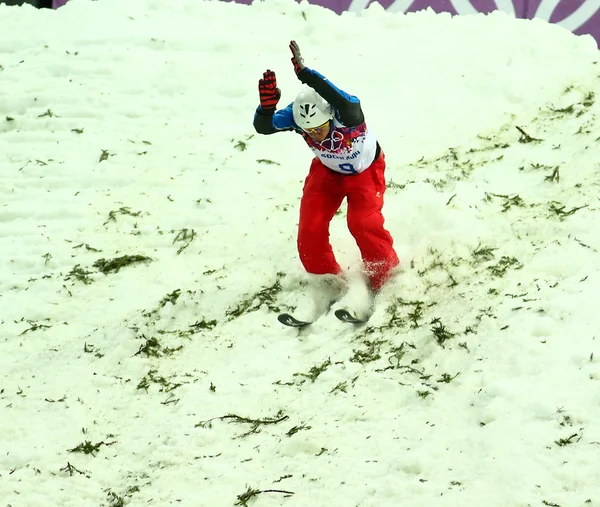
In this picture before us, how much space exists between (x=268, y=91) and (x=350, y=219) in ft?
3.04

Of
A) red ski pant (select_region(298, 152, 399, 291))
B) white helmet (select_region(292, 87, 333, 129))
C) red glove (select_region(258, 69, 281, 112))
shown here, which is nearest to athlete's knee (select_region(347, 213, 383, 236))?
red ski pant (select_region(298, 152, 399, 291))

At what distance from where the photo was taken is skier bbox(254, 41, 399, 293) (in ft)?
13.9

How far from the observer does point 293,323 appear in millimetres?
4367

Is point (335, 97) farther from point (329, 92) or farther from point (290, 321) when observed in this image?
point (290, 321)

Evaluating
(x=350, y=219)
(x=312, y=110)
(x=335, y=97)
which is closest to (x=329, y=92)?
(x=335, y=97)

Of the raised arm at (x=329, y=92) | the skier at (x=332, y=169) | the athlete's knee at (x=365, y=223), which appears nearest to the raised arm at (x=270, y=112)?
the skier at (x=332, y=169)

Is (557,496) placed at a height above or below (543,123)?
below

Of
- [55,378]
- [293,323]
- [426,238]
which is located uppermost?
[426,238]

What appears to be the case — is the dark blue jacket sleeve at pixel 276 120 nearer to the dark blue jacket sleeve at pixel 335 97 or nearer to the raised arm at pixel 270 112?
the raised arm at pixel 270 112

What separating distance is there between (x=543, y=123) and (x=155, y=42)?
4071 mm

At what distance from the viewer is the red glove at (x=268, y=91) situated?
4.32m

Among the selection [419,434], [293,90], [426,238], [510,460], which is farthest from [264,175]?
[510,460]

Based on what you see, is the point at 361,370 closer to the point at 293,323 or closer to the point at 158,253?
the point at 293,323

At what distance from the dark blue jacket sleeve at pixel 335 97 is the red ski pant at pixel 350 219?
445 mm
